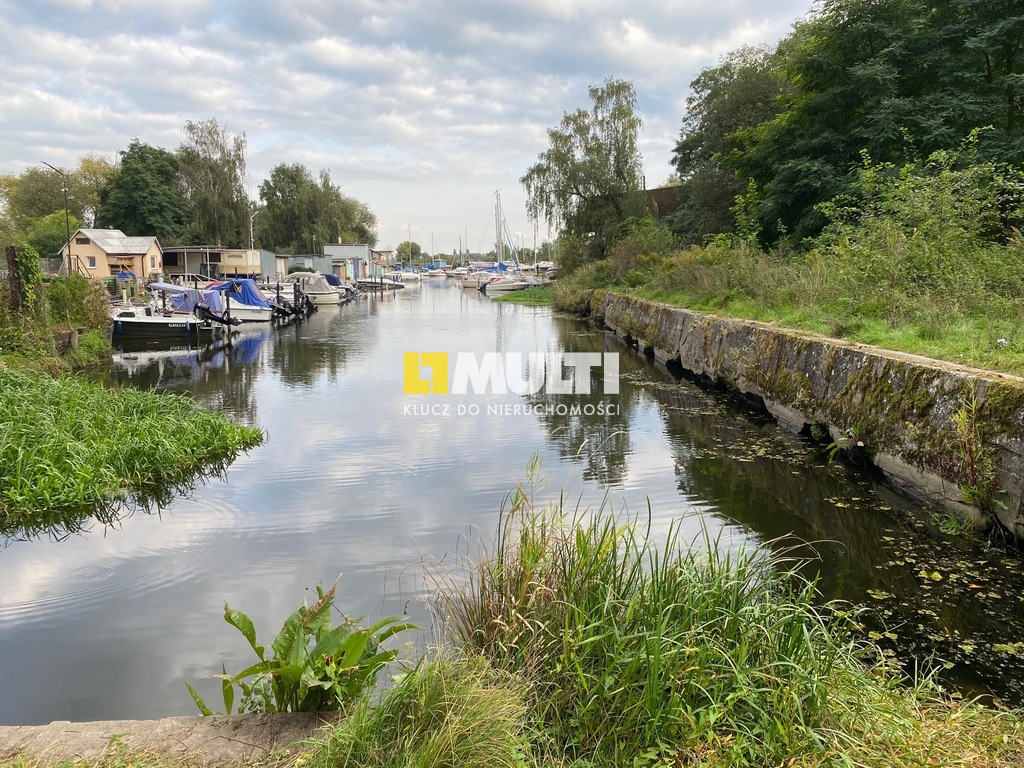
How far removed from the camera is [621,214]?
1357 inches

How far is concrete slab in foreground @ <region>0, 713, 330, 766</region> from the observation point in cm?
250

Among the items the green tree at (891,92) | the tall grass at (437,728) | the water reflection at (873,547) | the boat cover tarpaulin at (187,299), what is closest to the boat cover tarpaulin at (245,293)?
the boat cover tarpaulin at (187,299)

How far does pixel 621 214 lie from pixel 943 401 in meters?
29.9

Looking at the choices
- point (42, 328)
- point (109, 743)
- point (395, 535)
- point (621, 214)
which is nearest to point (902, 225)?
point (395, 535)

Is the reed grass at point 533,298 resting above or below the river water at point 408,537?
above

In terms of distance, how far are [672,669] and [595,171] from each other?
112 feet

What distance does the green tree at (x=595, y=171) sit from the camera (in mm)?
34469

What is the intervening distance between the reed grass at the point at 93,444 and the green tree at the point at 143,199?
5382cm

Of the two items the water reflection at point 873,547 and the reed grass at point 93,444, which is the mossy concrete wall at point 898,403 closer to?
the water reflection at point 873,547

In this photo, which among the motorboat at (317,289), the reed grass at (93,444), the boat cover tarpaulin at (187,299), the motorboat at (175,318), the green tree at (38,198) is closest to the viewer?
the reed grass at (93,444)

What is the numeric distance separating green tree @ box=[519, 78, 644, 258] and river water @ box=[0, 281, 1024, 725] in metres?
24.6

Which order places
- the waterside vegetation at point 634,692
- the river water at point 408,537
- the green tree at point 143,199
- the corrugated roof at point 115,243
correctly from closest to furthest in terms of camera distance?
the waterside vegetation at point 634,692 → the river water at point 408,537 → the corrugated roof at point 115,243 → the green tree at point 143,199

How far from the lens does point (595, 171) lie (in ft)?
113

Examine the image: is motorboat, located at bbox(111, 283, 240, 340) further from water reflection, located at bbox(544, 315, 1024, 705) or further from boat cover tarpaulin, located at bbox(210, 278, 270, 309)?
water reflection, located at bbox(544, 315, 1024, 705)
